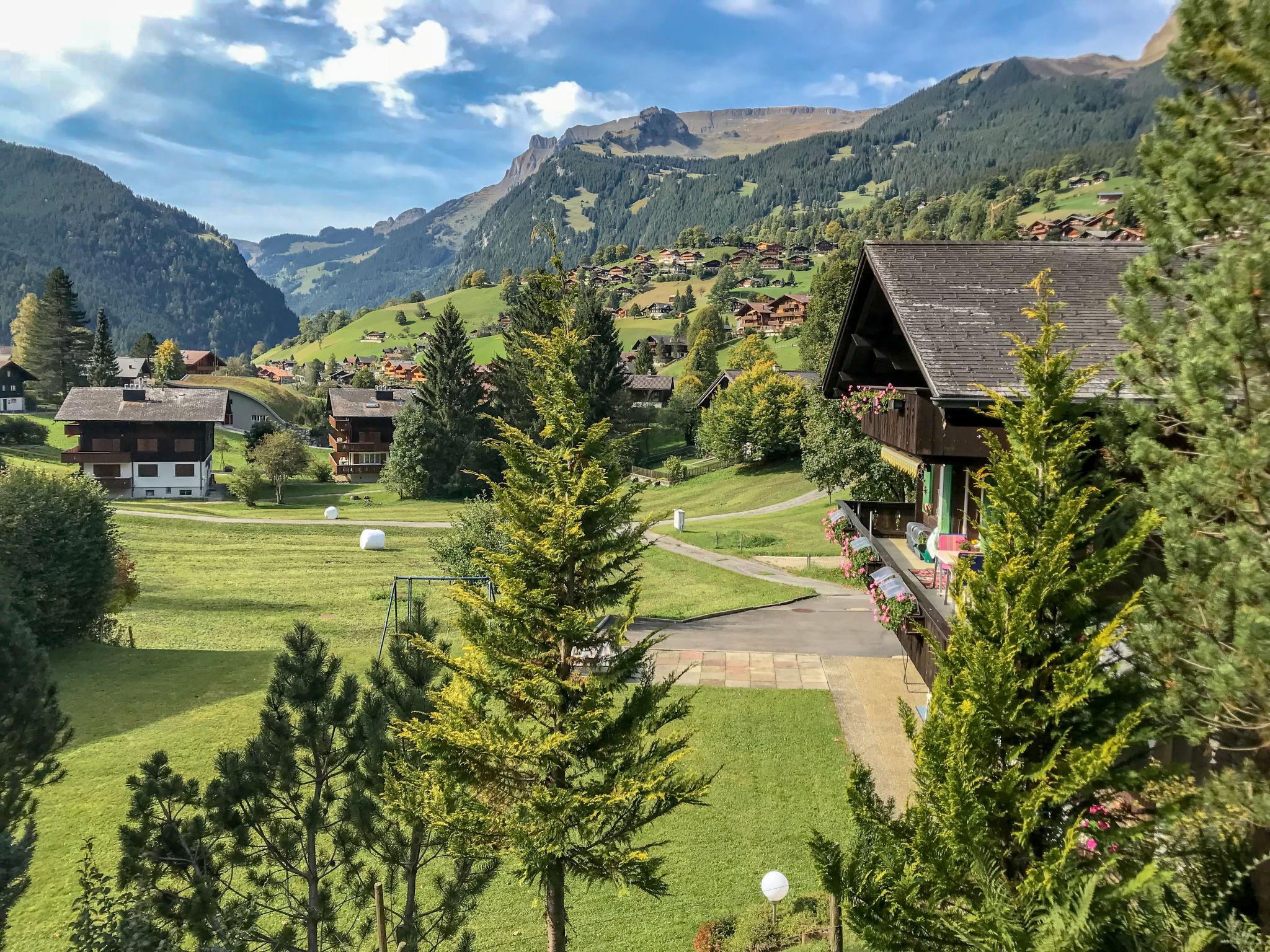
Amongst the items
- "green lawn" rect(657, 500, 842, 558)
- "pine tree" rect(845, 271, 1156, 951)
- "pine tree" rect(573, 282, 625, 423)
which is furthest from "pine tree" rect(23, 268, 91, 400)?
"pine tree" rect(845, 271, 1156, 951)

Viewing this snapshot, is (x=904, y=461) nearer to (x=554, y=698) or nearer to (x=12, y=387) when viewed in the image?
(x=554, y=698)

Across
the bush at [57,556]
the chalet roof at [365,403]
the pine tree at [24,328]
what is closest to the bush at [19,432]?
the chalet roof at [365,403]

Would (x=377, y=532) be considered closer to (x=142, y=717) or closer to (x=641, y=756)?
(x=142, y=717)

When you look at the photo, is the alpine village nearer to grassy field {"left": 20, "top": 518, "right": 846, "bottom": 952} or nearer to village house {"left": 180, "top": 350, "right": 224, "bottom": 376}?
grassy field {"left": 20, "top": 518, "right": 846, "bottom": 952}

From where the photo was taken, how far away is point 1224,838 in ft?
21.2

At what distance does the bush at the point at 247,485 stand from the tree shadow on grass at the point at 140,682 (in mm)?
35068


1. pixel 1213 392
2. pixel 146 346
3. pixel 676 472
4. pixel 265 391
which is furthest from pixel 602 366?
pixel 146 346

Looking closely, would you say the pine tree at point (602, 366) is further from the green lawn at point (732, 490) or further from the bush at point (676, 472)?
the green lawn at point (732, 490)

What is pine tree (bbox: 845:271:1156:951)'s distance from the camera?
6289 millimetres

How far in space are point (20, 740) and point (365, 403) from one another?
73.6 meters

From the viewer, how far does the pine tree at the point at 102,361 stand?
89.7 metres

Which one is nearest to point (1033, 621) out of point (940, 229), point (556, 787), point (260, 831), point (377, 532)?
point (556, 787)

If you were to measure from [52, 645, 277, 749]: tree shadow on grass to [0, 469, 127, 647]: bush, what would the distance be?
3.77 ft

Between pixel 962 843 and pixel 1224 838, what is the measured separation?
229cm
